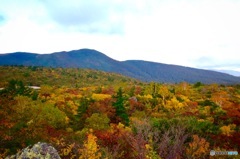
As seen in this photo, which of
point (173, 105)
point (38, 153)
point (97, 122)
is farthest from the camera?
point (173, 105)

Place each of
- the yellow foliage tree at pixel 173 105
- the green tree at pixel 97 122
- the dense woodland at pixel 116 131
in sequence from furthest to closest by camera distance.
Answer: the yellow foliage tree at pixel 173 105 < the green tree at pixel 97 122 < the dense woodland at pixel 116 131

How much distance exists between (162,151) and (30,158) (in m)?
9.71

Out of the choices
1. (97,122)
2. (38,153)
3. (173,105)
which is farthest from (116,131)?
(173,105)

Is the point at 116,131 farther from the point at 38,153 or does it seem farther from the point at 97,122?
the point at 38,153

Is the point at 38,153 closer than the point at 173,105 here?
Yes

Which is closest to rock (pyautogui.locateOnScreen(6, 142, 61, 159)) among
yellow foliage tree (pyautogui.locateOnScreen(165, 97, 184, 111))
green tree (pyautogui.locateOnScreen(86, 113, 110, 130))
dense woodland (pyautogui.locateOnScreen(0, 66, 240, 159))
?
dense woodland (pyautogui.locateOnScreen(0, 66, 240, 159))

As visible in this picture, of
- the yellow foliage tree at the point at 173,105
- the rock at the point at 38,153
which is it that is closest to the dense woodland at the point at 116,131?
the yellow foliage tree at the point at 173,105

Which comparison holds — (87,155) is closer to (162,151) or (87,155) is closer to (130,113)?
(162,151)

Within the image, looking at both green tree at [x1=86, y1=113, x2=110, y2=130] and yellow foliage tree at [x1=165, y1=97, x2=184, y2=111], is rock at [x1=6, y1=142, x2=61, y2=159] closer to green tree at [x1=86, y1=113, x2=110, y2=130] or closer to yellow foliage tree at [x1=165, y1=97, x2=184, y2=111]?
green tree at [x1=86, y1=113, x2=110, y2=130]

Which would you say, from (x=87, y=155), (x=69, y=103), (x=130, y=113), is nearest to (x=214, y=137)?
(x=87, y=155)

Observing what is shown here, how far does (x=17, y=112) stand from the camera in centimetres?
2461

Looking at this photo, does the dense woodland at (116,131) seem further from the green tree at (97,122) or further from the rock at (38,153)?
the rock at (38,153)

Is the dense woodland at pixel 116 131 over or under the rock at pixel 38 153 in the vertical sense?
under

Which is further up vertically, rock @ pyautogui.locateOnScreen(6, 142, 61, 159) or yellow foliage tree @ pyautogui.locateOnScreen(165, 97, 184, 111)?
rock @ pyautogui.locateOnScreen(6, 142, 61, 159)
